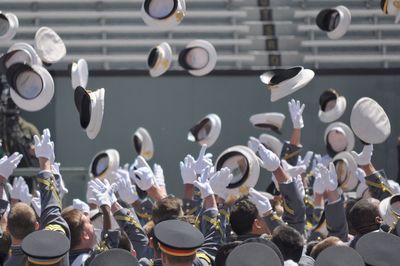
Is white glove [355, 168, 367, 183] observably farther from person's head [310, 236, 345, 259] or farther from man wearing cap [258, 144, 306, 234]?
person's head [310, 236, 345, 259]

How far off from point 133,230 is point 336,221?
1.25 m

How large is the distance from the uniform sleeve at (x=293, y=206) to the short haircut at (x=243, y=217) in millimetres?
572

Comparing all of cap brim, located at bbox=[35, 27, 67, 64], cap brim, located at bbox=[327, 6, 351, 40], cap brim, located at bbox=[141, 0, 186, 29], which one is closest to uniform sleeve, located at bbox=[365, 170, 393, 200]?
cap brim, located at bbox=[141, 0, 186, 29]

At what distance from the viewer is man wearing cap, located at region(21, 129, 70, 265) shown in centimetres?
444

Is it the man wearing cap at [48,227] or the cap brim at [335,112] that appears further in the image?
the cap brim at [335,112]

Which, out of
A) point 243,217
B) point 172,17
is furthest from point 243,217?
point 172,17

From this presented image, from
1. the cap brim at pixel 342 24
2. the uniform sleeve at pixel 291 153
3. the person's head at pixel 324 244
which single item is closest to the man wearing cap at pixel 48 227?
the person's head at pixel 324 244

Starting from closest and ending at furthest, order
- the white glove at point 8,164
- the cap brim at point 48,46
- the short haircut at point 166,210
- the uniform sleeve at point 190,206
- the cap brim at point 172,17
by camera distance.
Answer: the short haircut at point 166,210 → the white glove at point 8,164 → the uniform sleeve at point 190,206 → the cap brim at point 172,17 → the cap brim at point 48,46

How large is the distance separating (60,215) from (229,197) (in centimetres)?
199

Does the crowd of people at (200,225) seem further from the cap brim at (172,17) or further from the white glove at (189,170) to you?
the cap brim at (172,17)

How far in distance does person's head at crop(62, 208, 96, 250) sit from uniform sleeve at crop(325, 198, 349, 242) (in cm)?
157

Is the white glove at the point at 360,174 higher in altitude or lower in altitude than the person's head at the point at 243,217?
lower

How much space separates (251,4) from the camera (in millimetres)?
16203

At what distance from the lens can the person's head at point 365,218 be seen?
5.68 metres
